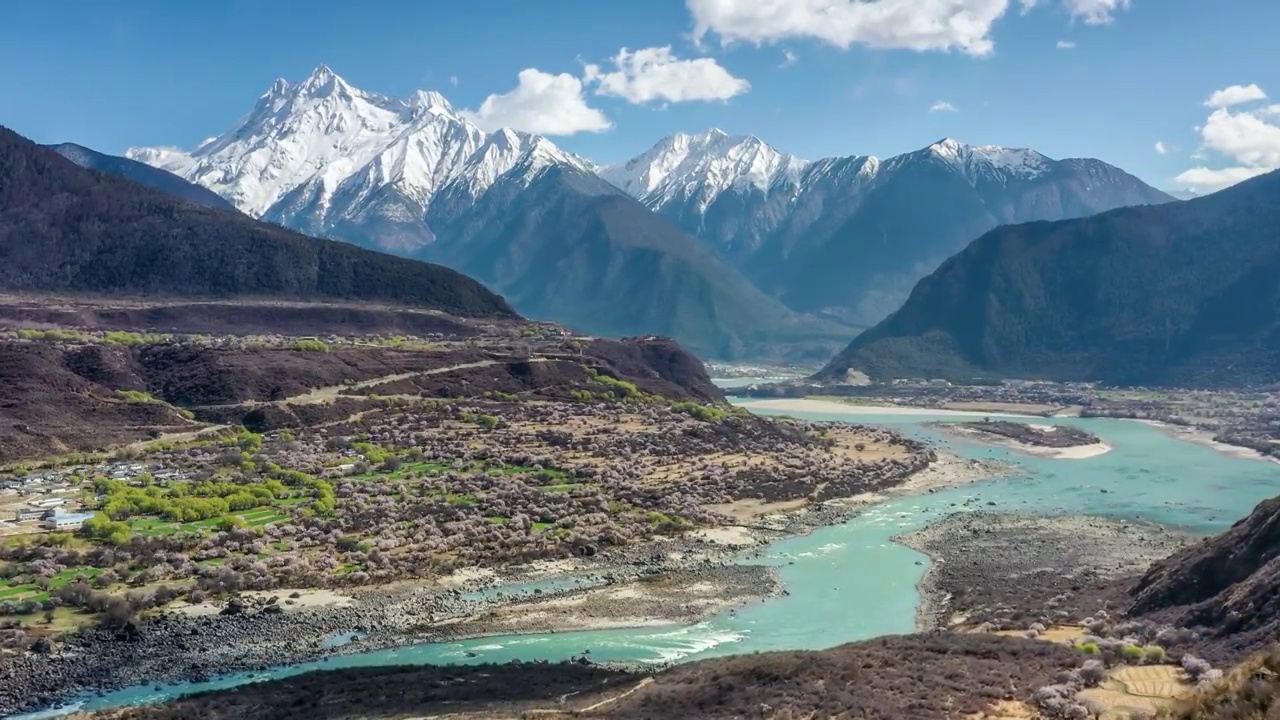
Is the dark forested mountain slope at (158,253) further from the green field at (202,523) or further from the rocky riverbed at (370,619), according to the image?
the rocky riverbed at (370,619)

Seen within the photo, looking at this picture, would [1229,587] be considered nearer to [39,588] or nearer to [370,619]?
[370,619]

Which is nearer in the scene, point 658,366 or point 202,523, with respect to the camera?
point 202,523

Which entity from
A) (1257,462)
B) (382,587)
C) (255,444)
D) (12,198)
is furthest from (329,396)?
(12,198)

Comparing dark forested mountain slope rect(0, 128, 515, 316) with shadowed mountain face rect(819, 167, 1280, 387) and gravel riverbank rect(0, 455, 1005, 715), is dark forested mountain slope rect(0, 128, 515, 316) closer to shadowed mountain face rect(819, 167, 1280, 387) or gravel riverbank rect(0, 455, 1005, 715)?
shadowed mountain face rect(819, 167, 1280, 387)

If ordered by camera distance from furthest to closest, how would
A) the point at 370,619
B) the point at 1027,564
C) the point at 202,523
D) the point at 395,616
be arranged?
the point at 202,523 < the point at 1027,564 < the point at 395,616 < the point at 370,619

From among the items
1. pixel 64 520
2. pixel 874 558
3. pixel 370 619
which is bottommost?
pixel 370 619

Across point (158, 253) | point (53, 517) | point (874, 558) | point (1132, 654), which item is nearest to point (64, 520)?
point (53, 517)

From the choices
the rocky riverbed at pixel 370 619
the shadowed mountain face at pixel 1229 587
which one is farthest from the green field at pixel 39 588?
the shadowed mountain face at pixel 1229 587
